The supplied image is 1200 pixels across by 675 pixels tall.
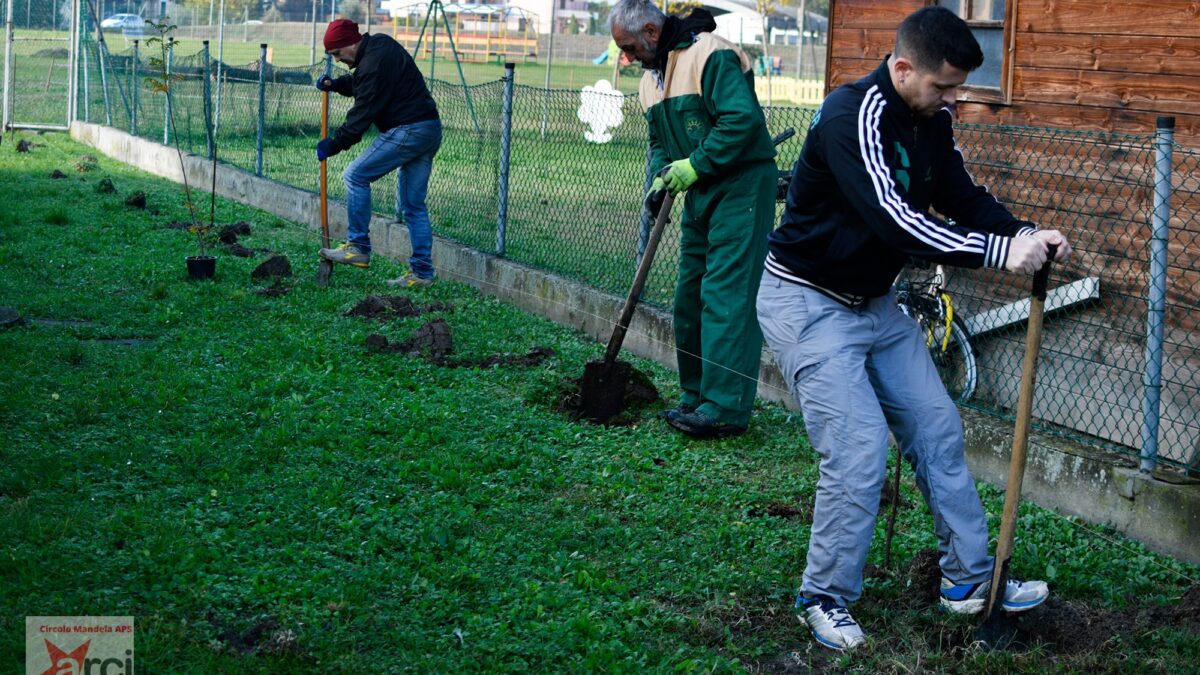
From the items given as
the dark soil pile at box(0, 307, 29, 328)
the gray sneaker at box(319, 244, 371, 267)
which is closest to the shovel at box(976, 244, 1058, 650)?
the dark soil pile at box(0, 307, 29, 328)

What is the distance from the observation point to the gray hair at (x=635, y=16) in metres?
6.12

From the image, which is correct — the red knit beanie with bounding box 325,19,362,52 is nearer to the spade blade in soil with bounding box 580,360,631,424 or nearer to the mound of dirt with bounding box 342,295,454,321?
the mound of dirt with bounding box 342,295,454,321

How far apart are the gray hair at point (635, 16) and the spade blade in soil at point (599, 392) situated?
66.4 inches

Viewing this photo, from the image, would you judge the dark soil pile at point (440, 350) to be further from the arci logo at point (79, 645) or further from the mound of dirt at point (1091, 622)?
the mound of dirt at point (1091, 622)

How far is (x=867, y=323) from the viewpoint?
4.05m

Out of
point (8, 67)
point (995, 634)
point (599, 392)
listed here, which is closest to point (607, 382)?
point (599, 392)

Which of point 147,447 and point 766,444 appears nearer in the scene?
point 147,447

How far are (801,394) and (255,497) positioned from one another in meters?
2.24

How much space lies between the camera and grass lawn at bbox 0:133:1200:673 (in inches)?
154

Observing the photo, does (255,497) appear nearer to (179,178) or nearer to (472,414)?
(472,414)

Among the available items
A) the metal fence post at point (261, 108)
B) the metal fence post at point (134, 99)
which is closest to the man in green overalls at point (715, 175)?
the metal fence post at point (261, 108)

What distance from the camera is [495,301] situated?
939cm

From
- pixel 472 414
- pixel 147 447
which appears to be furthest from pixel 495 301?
pixel 147 447

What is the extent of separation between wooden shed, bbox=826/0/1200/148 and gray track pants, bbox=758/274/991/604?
2885 millimetres
